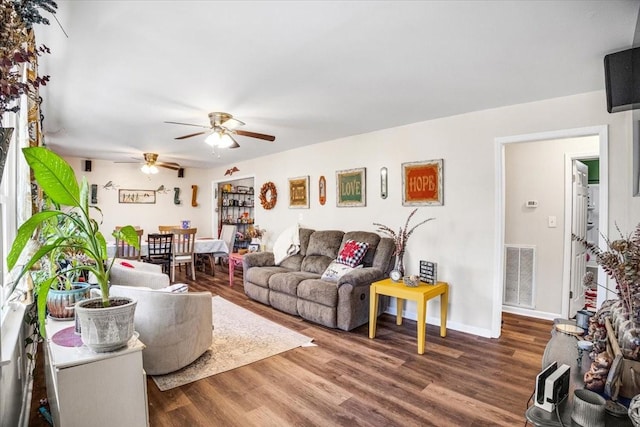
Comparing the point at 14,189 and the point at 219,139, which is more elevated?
the point at 219,139

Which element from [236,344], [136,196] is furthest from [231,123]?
[136,196]

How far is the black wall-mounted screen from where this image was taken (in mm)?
1973

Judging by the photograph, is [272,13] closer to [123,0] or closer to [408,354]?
[123,0]

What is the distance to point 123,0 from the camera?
5.36ft

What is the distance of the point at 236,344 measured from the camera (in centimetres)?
313

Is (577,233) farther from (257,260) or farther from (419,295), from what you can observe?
(257,260)

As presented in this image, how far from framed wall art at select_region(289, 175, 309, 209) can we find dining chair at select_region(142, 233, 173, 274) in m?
2.09

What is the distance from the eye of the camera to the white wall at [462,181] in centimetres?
272

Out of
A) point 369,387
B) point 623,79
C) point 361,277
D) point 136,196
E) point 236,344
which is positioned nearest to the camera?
point 623,79

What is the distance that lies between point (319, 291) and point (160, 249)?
10.4 feet

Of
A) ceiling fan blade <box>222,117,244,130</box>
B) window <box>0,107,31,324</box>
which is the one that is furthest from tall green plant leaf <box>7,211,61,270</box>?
ceiling fan blade <box>222,117,244,130</box>

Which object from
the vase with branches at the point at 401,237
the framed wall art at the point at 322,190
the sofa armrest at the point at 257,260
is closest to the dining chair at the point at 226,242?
the sofa armrest at the point at 257,260

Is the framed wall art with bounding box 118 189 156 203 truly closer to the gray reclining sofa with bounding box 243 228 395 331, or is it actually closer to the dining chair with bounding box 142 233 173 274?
the dining chair with bounding box 142 233 173 274

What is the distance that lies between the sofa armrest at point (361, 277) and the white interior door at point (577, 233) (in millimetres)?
2270
